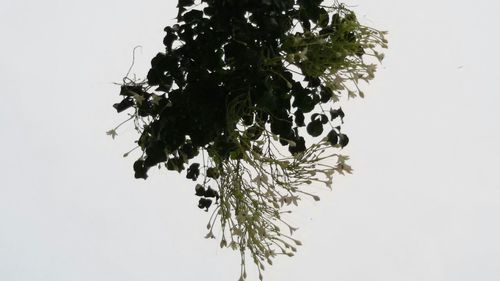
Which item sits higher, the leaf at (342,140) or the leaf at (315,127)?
the leaf at (315,127)

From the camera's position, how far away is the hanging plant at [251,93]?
38.6 inches

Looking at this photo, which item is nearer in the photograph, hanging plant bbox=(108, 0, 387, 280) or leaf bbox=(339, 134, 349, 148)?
hanging plant bbox=(108, 0, 387, 280)

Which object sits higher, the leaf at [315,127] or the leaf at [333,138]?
the leaf at [315,127]

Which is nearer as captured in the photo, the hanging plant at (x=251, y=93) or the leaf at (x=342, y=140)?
the hanging plant at (x=251, y=93)

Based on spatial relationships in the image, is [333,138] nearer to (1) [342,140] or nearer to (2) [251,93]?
(1) [342,140]

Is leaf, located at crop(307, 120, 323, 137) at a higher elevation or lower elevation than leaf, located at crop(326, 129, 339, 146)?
higher

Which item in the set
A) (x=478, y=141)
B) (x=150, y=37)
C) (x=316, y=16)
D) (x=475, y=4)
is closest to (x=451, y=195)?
(x=478, y=141)

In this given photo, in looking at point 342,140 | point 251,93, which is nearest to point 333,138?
point 342,140

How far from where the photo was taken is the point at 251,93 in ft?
3.27

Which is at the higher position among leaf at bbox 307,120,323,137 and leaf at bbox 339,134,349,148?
leaf at bbox 307,120,323,137

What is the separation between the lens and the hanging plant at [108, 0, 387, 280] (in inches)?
38.6

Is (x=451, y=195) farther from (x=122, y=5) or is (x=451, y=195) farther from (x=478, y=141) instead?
(x=122, y=5)

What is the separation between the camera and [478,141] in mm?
1528

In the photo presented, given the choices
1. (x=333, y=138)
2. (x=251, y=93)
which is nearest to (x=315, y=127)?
(x=333, y=138)
